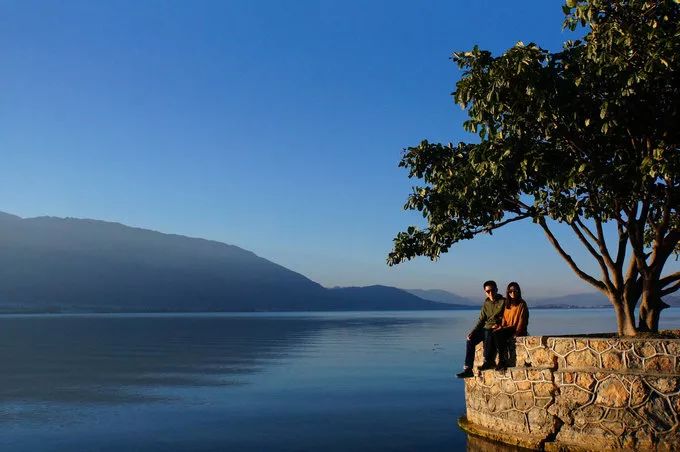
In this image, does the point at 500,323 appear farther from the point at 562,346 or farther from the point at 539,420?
the point at 539,420

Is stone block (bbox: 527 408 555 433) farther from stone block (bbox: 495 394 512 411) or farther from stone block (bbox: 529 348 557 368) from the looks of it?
stone block (bbox: 529 348 557 368)

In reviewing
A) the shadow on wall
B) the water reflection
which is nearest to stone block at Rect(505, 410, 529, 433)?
the shadow on wall

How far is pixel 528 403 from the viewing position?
43.9 ft

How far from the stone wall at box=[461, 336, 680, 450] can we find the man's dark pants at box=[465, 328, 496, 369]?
37 cm

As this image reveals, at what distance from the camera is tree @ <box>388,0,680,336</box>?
12555 mm

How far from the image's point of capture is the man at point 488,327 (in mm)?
14453

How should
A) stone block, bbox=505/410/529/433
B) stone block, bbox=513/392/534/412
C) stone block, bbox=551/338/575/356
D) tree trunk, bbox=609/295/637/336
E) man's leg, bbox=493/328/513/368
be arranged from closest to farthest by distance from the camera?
stone block, bbox=551/338/575/356 < stone block, bbox=513/392/534/412 < stone block, bbox=505/410/529/433 < man's leg, bbox=493/328/513/368 < tree trunk, bbox=609/295/637/336

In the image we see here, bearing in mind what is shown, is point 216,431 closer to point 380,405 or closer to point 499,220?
point 380,405

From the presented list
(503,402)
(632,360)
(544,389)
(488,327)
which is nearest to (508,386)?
(503,402)

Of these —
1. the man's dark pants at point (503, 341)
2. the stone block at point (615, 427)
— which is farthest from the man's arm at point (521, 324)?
the stone block at point (615, 427)

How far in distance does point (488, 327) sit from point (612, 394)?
3061mm

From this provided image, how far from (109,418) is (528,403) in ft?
36.9

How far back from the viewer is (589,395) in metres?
12.5

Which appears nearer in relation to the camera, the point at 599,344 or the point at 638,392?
the point at 638,392
